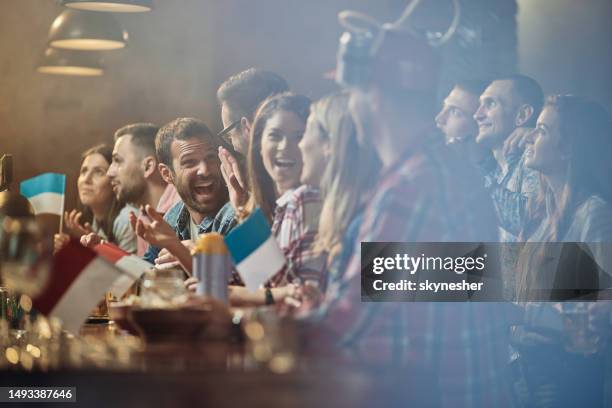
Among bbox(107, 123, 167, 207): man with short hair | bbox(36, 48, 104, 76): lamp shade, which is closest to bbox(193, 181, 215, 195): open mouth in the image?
bbox(107, 123, 167, 207): man with short hair

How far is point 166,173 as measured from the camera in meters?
3.91

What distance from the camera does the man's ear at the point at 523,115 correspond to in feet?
12.6

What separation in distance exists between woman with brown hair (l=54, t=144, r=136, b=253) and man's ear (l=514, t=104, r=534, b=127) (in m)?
1.46

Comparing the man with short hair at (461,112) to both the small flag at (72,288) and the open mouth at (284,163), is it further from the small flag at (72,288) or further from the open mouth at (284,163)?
the small flag at (72,288)

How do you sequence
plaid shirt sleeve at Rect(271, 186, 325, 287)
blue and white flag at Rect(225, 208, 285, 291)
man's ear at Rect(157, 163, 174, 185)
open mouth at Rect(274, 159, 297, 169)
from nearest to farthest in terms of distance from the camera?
blue and white flag at Rect(225, 208, 285, 291)
plaid shirt sleeve at Rect(271, 186, 325, 287)
open mouth at Rect(274, 159, 297, 169)
man's ear at Rect(157, 163, 174, 185)

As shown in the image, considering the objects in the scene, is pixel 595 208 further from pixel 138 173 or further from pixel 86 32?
pixel 86 32

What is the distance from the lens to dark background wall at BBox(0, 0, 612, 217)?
380 cm

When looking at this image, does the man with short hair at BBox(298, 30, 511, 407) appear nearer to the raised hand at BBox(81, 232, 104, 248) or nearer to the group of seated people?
the group of seated people

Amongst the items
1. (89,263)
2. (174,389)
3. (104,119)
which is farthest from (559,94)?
(174,389)

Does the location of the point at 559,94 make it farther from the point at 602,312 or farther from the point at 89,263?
the point at 89,263

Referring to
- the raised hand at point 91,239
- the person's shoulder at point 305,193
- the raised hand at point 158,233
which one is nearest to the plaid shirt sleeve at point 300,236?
the person's shoulder at point 305,193

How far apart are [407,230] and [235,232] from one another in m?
0.56

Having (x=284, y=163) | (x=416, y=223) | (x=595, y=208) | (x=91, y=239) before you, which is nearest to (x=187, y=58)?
(x=284, y=163)

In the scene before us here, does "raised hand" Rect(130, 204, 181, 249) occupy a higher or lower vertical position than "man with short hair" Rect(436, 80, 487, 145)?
lower
